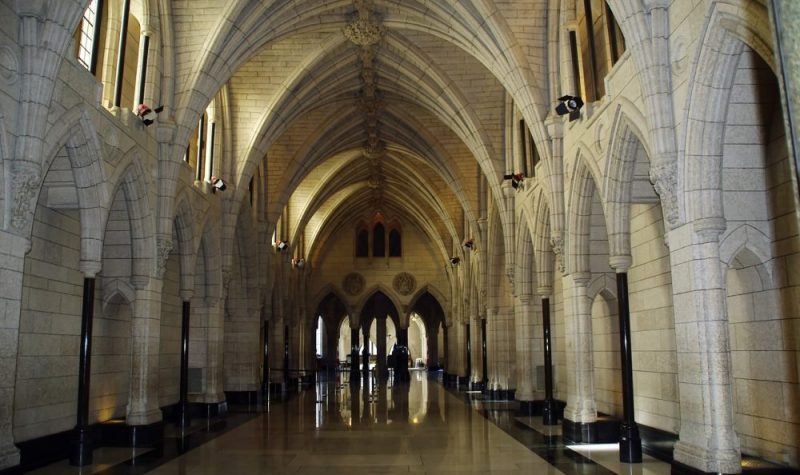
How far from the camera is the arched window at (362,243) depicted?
129 ft

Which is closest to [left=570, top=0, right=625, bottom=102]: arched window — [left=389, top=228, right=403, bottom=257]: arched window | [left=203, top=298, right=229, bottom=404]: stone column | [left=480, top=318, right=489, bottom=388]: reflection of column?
[left=203, top=298, right=229, bottom=404]: stone column

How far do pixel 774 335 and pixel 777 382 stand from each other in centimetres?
57

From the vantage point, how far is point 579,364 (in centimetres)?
1231

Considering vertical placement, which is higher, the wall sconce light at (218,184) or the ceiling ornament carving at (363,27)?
the ceiling ornament carving at (363,27)

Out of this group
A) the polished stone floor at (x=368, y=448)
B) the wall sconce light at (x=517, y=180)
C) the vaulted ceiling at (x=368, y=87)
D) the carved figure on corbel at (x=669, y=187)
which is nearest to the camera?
the carved figure on corbel at (x=669, y=187)

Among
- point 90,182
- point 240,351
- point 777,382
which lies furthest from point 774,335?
point 240,351

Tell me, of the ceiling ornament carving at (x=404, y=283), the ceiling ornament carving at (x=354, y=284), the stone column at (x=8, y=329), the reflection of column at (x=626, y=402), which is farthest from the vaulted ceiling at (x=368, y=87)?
the ceiling ornament carving at (x=354, y=284)

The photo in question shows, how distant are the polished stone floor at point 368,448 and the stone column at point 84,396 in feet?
0.67

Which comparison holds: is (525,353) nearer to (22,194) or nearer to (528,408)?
(528,408)

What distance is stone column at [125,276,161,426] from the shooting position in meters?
12.1

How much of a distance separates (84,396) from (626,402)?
8251 mm

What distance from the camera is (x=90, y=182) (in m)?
10.6

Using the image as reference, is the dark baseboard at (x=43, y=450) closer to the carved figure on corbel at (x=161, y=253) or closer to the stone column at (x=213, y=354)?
the carved figure on corbel at (x=161, y=253)

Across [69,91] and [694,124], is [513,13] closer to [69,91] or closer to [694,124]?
[694,124]
